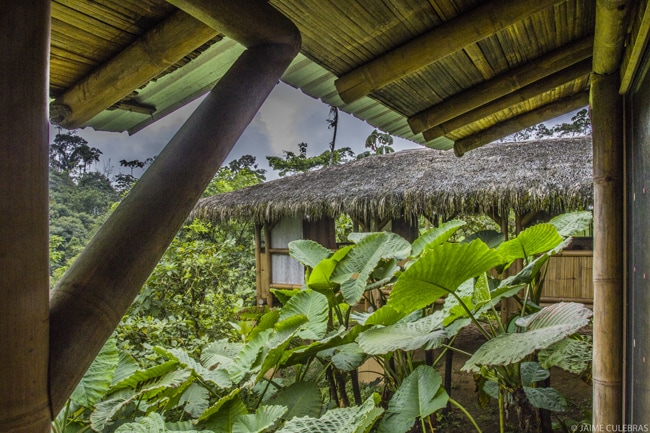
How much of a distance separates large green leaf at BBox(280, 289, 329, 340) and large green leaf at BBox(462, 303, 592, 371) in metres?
0.92

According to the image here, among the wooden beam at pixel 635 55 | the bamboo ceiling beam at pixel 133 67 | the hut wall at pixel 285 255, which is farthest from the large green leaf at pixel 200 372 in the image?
the hut wall at pixel 285 255

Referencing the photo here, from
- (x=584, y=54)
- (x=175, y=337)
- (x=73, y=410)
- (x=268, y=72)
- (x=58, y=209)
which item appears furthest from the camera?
(x=58, y=209)

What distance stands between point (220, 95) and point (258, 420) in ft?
4.22

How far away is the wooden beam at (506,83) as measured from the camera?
1611 millimetres

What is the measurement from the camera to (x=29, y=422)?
0.51 meters

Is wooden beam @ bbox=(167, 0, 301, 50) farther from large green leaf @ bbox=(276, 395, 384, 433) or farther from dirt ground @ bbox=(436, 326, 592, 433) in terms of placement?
dirt ground @ bbox=(436, 326, 592, 433)

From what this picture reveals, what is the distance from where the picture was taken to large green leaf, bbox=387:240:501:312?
59.5 inches

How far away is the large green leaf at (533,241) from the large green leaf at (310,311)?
104 cm

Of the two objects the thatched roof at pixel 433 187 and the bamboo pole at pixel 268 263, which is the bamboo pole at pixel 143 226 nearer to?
the thatched roof at pixel 433 187

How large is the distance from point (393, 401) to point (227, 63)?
164 centimetres

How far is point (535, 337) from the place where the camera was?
1385mm

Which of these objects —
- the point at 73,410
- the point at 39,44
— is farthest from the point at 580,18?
the point at 73,410

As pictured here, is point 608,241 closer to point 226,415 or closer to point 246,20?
point 246,20

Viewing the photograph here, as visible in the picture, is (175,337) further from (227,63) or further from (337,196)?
(337,196)
